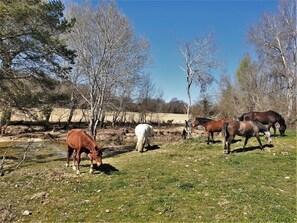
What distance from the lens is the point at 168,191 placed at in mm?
7148

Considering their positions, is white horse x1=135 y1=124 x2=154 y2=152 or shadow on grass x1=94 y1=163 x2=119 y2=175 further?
white horse x1=135 y1=124 x2=154 y2=152

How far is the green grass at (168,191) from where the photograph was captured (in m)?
5.79

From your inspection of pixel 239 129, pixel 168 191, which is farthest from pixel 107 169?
pixel 239 129

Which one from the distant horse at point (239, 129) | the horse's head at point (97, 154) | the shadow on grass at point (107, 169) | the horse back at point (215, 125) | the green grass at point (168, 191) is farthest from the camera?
the horse back at point (215, 125)

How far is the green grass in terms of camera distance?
5.79 metres

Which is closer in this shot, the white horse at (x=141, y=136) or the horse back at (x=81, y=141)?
the horse back at (x=81, y=141)

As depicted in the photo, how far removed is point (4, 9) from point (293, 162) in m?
14.2

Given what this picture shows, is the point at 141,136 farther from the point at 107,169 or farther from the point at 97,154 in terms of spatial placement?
the point at 97,154

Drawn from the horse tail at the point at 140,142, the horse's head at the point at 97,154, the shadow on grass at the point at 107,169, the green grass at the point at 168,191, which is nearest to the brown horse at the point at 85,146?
the horse's head at the point at 97,154

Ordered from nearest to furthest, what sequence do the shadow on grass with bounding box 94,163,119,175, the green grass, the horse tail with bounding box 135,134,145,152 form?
the green grass
the shadow on grass with bounding box 94,163,119,175
the horse tail with bounding box 135,134,145,152

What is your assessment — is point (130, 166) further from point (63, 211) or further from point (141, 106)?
point (141, 106)

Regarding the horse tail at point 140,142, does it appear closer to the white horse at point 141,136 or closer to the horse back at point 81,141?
the white horse at point 141,136

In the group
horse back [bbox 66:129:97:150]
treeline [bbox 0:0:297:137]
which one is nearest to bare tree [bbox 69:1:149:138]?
treeline [bbox 0:0:297:137]

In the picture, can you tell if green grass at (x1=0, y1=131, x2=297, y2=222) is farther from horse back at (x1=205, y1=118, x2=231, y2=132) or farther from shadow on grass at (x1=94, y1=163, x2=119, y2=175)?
horse back at (x1=205, y1=118, x2=231, y2=132)
